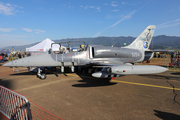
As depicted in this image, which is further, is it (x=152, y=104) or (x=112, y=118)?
(x=152, y=104)

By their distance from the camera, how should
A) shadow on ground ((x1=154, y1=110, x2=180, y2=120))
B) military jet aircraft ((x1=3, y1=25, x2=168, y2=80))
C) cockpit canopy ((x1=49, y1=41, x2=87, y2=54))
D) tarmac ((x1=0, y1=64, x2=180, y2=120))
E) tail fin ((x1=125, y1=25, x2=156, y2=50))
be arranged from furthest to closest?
tail fin ((x1=125, y1=25, x2=156, y2=50)) < cockpit canopy ((x1=49, y1=41, x2=87, y2=54)) < military jet aircraft ((x1=3, y1=25, x2=168, y2=80)) < tarmac ((x1=0, y1=64, x2=180, y2=120)) < shadow on ground ((x1=154, y1=110, x2=180, y2=120))

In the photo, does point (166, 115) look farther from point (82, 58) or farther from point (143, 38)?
point (143, 38)

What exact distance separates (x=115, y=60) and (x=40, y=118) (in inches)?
282

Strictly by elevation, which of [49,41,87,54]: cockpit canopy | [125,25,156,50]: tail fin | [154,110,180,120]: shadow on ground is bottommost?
[154,110,180,120]: shadow on ground

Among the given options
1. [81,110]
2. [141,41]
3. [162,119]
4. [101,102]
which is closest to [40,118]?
[81,110]

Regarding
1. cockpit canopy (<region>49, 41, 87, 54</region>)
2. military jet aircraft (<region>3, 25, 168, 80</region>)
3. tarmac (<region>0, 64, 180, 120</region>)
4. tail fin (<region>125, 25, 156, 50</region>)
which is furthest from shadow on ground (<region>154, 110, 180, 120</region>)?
tail fin (<region>125, 25, 156, 50</region>)

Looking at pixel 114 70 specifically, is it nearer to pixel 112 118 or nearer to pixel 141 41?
pixel 112 118

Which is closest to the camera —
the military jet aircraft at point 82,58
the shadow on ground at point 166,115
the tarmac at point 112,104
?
the shadow on ground at point 166,115

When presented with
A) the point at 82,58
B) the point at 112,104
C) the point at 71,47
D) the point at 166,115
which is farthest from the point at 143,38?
the point at 112,104

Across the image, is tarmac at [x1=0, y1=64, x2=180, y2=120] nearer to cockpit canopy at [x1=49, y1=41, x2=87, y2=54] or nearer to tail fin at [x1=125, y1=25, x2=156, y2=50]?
cockpit canopy at [x1=49, y1=41, x2=87, y2=54]

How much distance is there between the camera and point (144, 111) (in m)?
3.85

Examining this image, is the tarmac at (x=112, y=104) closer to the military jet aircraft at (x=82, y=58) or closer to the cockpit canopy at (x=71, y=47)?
the military jet aircraft at (x=82, y=58)

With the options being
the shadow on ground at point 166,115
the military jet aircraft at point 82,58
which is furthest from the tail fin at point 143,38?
the shadow on ground at point 166,115

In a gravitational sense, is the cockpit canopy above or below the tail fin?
below
